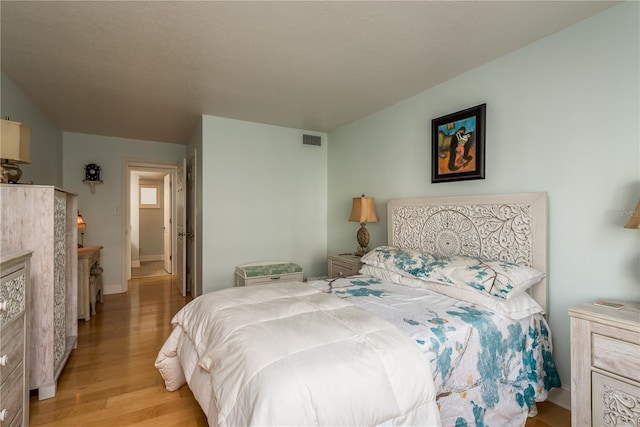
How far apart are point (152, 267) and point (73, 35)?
20.0 feet

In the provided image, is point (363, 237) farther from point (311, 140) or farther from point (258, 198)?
point (311, 140)

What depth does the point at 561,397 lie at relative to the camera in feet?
6.58

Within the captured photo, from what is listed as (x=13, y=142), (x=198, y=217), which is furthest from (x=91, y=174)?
→ (x=13, y=142)

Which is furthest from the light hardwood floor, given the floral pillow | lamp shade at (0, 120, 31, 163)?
lamp shade at (0, 120, 31, 163)

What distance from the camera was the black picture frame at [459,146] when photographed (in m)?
2.47

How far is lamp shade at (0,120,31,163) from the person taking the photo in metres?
1.87

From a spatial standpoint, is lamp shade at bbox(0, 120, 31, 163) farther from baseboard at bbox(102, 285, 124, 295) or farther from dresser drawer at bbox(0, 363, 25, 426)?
baseboard at bbox(102, 285, 124, 295)

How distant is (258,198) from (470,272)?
2.70 m

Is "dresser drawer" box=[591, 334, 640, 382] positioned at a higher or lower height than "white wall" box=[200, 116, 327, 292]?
lower

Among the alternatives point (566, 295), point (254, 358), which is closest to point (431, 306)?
point (566, 295)

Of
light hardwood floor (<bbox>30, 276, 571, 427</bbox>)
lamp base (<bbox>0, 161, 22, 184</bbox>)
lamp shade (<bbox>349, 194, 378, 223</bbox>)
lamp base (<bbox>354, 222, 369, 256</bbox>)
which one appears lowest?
light hardwood floor (<bbox>30, 276, 571, 427</bbox>)

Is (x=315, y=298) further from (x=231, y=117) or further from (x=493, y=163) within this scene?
(x=231, y=117)

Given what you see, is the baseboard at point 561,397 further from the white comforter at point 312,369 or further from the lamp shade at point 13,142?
the lamp shade at point 13,142

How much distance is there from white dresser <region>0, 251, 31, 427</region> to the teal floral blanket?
173cm
